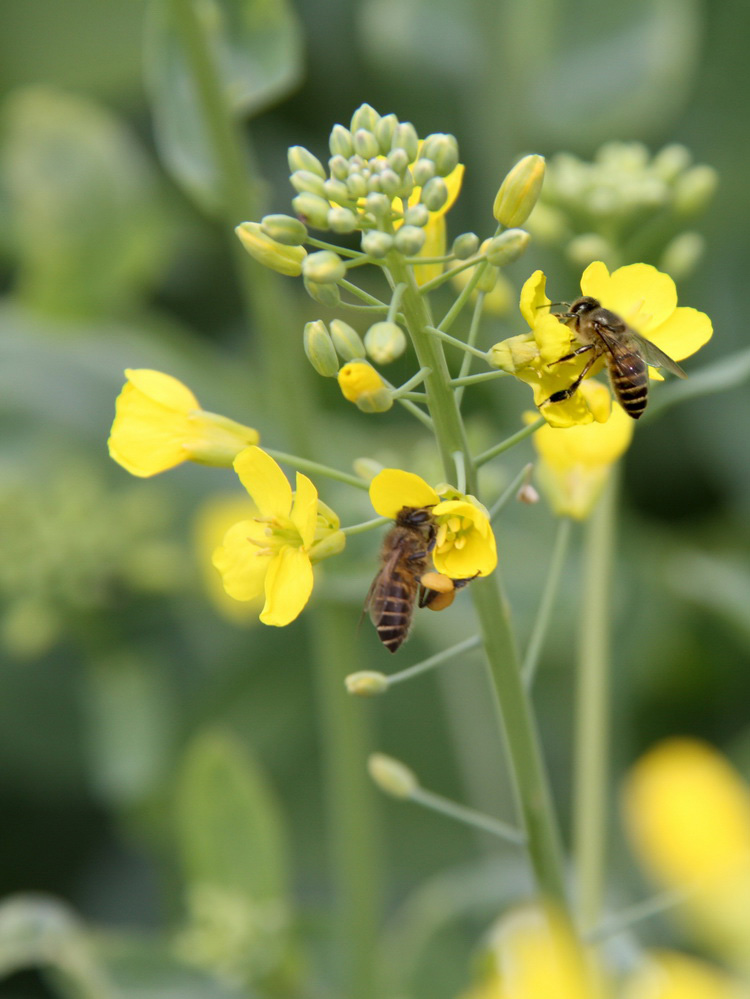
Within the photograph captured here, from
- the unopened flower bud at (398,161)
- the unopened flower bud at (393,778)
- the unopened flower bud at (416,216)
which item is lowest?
the unopened flower bud at (393,778)

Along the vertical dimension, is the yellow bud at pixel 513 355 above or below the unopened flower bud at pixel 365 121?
below

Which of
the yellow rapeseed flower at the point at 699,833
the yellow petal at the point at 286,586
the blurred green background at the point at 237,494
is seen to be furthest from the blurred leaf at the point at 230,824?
the yellow petal at the point at 286,586

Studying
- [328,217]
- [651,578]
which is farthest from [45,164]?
[328,217]

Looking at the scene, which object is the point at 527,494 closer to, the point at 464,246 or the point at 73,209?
the point at 464,246

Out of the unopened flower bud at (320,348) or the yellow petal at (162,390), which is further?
the yellow petal at (162,390)

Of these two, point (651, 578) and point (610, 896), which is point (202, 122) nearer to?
point (651, 578)

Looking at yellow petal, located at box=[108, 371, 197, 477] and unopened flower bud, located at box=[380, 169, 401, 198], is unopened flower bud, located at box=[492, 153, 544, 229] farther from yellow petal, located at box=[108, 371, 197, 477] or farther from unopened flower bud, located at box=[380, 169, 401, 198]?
yellow petal, located at box=[108, 371, 197, 477]

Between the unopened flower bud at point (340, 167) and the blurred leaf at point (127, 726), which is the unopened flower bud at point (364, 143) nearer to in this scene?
the unopened flower bud at point (340, 167)
